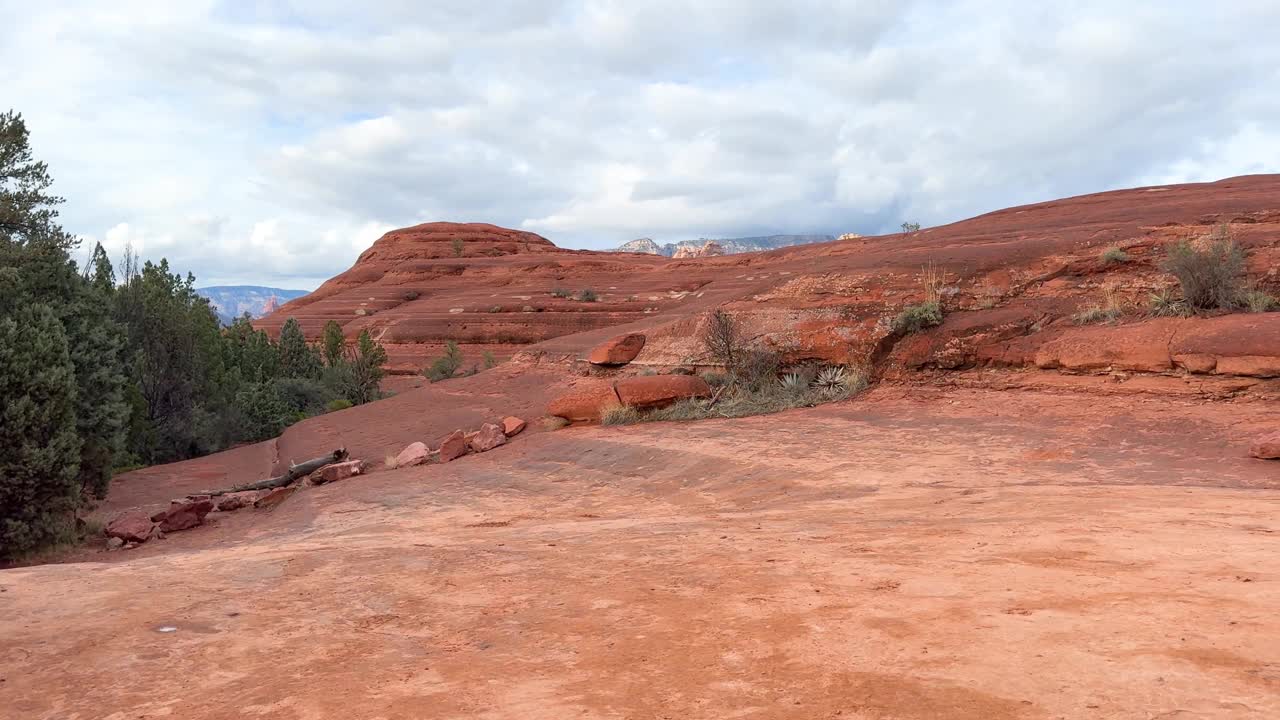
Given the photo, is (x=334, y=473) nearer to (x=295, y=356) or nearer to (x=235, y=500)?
(x=235, y=500)

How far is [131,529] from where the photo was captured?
41.0 ft

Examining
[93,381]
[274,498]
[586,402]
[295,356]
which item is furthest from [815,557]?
[295,356]

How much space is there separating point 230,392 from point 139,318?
148 inches

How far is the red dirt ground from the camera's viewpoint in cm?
373

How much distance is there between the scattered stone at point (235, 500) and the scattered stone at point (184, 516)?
631 mm

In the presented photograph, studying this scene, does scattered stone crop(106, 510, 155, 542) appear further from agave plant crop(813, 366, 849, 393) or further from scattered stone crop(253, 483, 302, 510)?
agave plant crop(813, 366, 849, 393)

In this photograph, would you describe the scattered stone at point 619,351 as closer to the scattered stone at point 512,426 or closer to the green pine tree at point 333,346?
the scattered stone at point 512,426

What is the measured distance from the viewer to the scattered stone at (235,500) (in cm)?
1406

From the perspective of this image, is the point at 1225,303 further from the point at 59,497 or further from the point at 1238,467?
the point at 59,497

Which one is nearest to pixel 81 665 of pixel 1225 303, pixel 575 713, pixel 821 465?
pixel 575 713

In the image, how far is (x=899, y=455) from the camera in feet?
34.6

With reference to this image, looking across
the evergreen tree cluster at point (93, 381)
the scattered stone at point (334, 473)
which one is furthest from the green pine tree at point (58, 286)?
the scattered stone at point (334, 473)

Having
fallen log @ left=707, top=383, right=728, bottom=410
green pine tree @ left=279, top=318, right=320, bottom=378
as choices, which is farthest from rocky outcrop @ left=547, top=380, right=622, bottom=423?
green pine tree @ left=279, top=318, right=320, bottom=378

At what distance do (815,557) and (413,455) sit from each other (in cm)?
1063
